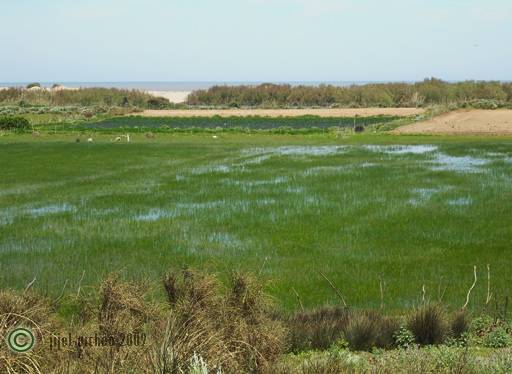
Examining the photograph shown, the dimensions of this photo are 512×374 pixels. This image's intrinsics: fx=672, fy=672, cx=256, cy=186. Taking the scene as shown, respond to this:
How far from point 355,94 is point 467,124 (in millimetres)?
41244

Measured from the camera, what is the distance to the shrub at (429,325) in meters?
7.52

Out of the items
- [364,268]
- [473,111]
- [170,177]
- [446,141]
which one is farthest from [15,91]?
[364,268]

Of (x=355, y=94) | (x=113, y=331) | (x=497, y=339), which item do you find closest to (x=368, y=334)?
(x=497, y=339)

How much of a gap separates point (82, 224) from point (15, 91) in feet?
273

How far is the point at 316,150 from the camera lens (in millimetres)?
34094

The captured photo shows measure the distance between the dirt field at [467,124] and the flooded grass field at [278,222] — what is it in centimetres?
1460

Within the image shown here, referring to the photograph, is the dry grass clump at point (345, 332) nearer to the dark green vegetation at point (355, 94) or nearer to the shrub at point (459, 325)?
the shrub at point (459, 325)

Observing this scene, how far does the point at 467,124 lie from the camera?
4588 centimetres

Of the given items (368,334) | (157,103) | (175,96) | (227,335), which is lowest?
(368,334)

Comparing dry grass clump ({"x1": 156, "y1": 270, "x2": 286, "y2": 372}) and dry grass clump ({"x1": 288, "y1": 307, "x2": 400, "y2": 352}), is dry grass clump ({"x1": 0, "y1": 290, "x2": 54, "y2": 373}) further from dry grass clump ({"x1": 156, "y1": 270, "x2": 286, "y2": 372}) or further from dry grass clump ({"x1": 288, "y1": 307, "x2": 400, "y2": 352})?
dry grass clump ({"x1": 288, "y1": 307, "x2": 400, "y2": 352})

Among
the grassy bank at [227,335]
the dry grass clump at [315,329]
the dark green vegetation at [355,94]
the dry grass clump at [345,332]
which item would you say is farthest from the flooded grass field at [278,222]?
the dark green vegetation at [355,94]

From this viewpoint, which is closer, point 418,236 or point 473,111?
point 418,236

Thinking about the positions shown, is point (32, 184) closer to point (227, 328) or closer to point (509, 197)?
point (509, 197)

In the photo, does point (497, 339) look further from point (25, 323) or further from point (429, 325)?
point (25, 323)
